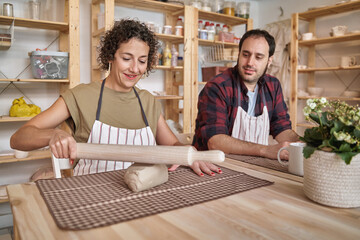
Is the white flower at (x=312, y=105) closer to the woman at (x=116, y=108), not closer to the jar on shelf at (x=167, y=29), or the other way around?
the woman at (x=116, y=108)

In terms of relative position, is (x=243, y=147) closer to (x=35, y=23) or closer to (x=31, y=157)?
(x=31, y=157)

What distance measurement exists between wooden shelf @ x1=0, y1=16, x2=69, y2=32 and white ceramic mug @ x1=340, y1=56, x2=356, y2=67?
2868 mm

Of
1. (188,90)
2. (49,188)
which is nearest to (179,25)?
(188,90)

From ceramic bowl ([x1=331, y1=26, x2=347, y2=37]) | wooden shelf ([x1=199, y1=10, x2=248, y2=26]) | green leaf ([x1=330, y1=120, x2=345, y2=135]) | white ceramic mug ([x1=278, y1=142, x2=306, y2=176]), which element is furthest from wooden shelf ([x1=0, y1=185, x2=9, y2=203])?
ceramic bowl ([x1=331, y1=26, x2=347, y2=37])

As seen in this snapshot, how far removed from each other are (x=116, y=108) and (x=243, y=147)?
2.12ft

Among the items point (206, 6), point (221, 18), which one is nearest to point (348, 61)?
point (221, 18)

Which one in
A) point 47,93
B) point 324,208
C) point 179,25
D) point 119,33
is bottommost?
point 324,208

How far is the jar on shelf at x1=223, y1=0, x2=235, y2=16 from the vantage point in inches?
156

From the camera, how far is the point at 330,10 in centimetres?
360

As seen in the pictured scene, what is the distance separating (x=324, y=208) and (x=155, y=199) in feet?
1.42

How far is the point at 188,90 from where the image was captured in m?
3.62

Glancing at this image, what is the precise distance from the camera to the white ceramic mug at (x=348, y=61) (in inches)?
133

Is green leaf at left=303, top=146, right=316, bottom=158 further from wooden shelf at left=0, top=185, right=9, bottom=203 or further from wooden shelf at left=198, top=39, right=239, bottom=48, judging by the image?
wooden shelf at left=198, top=39, right=239, bottom=48

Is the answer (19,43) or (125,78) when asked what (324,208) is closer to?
(125,78)
